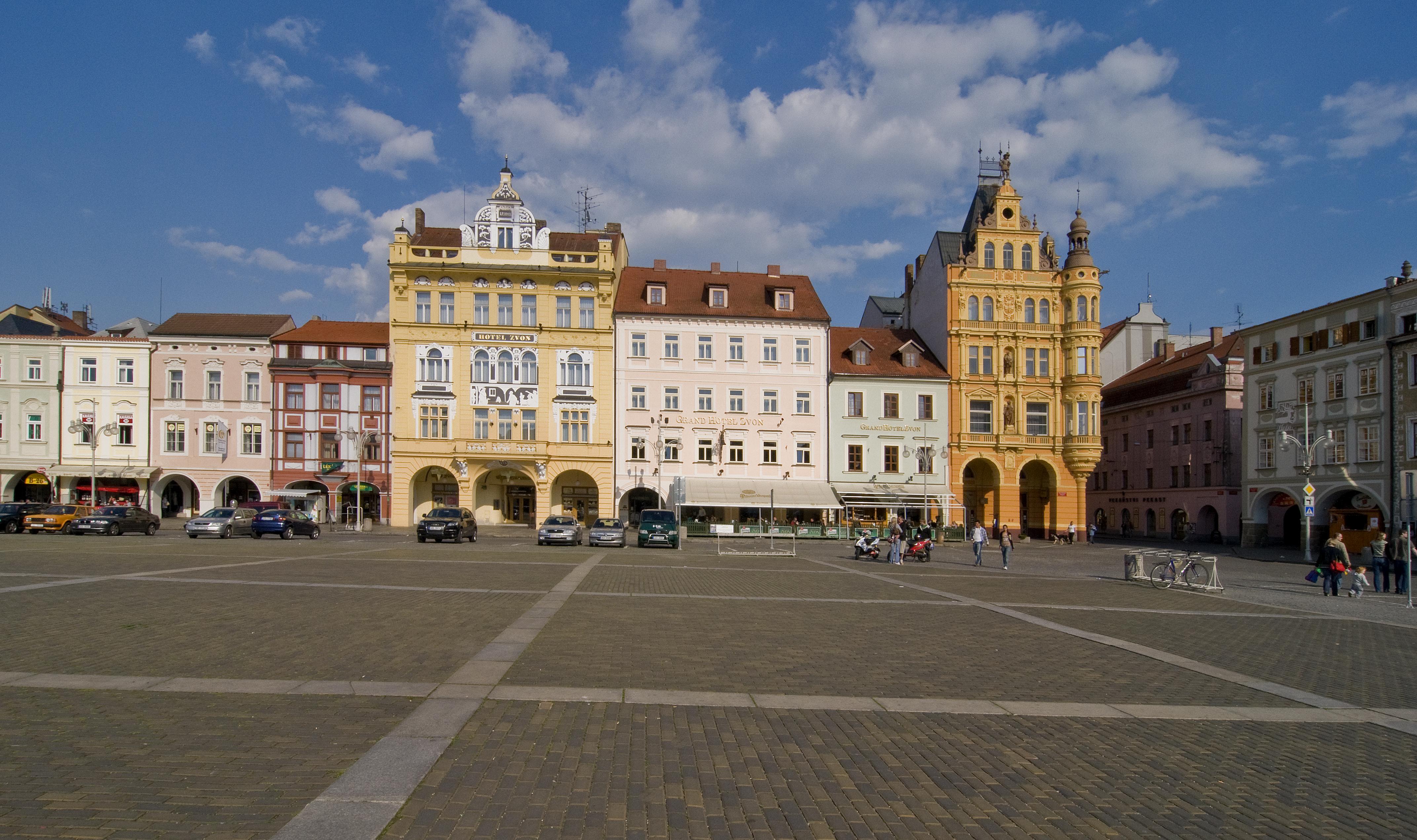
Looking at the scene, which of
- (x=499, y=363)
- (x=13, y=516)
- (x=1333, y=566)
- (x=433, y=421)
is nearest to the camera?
(x=1333, y=566)

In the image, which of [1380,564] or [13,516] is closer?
[1380,564]

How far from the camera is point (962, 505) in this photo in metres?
53.5

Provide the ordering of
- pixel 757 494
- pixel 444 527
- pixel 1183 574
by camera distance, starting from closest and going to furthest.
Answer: pixel 1183 574 → pixel 444 527 → pixel 757 494

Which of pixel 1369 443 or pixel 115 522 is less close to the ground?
pixel 1369 443

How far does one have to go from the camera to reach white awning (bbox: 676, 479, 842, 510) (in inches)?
1967

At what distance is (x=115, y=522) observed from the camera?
3803 centimetres

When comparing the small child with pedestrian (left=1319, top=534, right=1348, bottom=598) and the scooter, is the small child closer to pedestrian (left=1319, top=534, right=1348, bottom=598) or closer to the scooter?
pedestrian (left=1319, top=534, right=1348, bottom=598)

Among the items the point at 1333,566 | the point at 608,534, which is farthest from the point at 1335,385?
the point at 608,534

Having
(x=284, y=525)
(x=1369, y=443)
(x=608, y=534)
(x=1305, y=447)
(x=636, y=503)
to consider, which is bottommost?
(x=608, y=534)

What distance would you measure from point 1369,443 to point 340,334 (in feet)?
197

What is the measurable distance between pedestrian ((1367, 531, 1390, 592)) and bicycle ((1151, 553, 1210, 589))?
17.8 ft

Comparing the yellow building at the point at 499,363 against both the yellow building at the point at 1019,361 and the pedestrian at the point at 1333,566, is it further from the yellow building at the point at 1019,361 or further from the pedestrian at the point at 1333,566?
the pedestrian at the point at 1333,566

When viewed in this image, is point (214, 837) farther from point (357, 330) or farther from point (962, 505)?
point (357, 330)

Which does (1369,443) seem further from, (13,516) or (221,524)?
(13,516)
